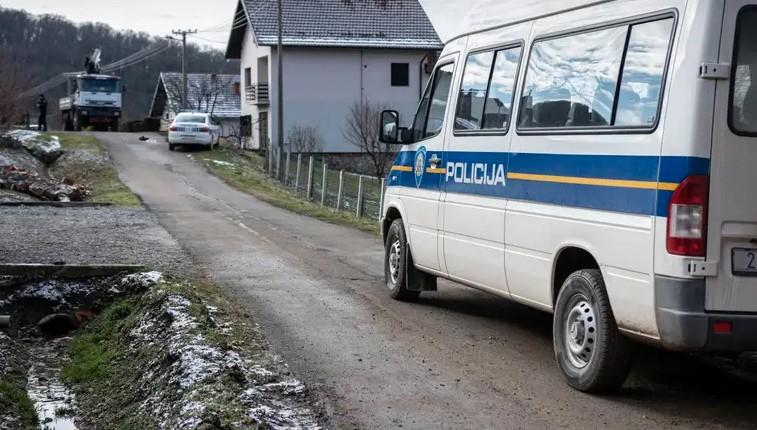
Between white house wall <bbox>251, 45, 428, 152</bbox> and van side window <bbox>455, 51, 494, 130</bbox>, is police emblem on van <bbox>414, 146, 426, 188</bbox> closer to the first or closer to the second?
van side window <bbox>455, 51, 494, 130</bbox>

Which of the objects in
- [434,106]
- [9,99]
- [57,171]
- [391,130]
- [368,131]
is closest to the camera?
[434,106]

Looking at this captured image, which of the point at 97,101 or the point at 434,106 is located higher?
the point at 97,101

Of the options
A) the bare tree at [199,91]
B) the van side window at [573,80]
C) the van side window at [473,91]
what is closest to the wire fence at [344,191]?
the van side window at [473,91]

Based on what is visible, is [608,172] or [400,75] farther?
[400,75]

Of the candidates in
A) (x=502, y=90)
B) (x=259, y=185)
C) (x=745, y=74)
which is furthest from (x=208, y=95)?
(x=745, y=74)

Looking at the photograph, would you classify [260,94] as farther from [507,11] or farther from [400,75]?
[507,11]

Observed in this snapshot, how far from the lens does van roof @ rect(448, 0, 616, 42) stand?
293 inches

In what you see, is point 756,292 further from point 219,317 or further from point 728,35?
point 219,317

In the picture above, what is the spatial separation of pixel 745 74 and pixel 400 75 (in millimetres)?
48917

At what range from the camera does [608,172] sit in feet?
21.4

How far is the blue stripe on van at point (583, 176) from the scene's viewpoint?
233 inches

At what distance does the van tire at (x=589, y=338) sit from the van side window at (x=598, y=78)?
3.66ft

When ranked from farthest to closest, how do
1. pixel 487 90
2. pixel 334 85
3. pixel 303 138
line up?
pixel 334 85 < pixel 303 138 < pixel 487 90

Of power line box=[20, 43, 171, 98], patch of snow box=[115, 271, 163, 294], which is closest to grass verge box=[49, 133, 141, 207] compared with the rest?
patch of snow box=[115, 271, 163, 294]
